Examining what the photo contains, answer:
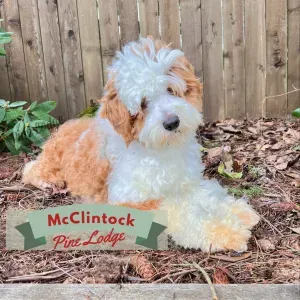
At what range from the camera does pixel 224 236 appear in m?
2.38

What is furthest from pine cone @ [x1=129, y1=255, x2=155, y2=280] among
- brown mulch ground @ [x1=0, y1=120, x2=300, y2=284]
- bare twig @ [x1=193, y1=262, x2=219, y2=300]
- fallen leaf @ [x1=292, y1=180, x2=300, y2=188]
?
fallen leaf @ [x1=292, y1=180, x2=300, y2=188]

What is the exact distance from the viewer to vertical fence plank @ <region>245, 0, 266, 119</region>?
465 centimetres

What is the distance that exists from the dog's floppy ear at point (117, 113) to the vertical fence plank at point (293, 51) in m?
2.89

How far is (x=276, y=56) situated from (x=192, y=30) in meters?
0.93

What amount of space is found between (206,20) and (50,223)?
3.09 meters

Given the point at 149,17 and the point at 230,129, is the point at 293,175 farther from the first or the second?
the point at 149,17

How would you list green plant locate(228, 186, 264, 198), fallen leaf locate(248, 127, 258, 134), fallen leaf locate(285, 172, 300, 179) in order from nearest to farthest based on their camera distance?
green plant locate(228, 186, 264, 198), fallen leaf locate(285, 172, 300, 179), fallen leaf locate(248, 127, 258, 134)

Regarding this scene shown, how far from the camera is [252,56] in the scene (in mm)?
4766

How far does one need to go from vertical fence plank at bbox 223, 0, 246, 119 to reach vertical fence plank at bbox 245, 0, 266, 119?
0.17 ft

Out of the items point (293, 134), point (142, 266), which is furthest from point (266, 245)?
point (293, 134)

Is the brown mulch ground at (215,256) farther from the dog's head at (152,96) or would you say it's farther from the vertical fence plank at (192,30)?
the vertical fence plank at (192,30)

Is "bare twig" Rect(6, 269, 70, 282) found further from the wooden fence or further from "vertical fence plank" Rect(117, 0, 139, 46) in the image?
"vertical fence plank" Rect(117, 0, 139, 46)

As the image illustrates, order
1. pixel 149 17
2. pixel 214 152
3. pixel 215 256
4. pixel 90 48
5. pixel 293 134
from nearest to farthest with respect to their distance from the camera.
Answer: pixel 215 256, pixel 214 152, pixel 293 134, pixel 149 17, pixel 90 48

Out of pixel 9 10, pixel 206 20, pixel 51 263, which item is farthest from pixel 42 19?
pixel 51 263
